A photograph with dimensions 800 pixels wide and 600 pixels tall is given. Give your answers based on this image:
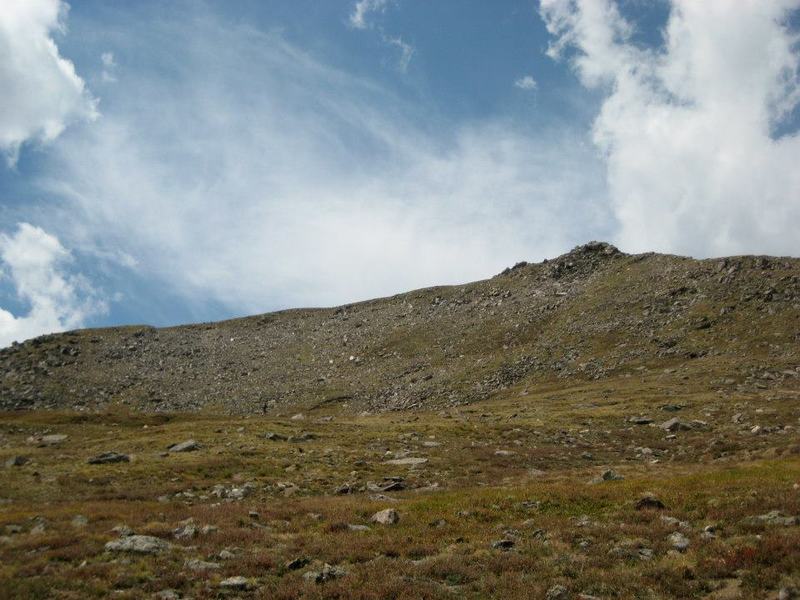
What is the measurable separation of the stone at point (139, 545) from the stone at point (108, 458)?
1989 centimetres

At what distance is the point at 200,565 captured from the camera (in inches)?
655

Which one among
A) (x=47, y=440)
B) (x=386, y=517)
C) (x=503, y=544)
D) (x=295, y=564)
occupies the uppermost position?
(x=47, y=440)

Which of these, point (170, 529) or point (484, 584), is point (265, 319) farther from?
point (484, 584)

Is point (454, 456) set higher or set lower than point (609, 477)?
higher

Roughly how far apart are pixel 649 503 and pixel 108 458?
101 feet

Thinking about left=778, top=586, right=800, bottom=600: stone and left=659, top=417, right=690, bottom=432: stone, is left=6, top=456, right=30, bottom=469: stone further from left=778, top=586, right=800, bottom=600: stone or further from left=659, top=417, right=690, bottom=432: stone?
left=659, top=417, right=690, bottom=432: stone

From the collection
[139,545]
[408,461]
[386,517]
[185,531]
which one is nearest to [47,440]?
[408,461]

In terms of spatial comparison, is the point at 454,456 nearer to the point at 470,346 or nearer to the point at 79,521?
the point at 79,521

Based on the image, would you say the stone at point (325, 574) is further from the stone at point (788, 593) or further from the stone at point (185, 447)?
the stone at point (185, 447)

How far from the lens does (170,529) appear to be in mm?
20453

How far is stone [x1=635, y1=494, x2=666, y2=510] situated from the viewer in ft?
66.9

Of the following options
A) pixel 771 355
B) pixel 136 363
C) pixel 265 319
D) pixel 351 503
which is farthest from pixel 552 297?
pixel 351 503

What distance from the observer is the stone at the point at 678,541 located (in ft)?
50.8

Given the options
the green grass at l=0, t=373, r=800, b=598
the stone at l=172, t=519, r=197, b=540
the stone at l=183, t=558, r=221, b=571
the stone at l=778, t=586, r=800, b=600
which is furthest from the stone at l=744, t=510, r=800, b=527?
the stone at l=172, t=519, r=197, b=540
